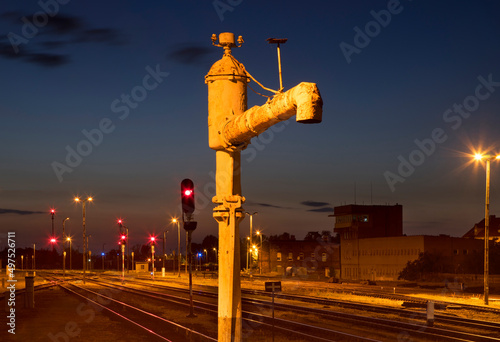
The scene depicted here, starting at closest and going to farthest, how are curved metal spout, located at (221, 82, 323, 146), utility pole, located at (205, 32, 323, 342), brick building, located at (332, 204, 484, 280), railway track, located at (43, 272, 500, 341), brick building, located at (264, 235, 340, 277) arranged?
1. curved metal spout, located at (221, 82, 323, 146)
2. utility pole, located at (205, 32, 323, 342)
3. railway track, located at (43, 272, 500, 341)
4. brick building, located at (332, 204, 484, 280)
5. brick building, located at (264, 235, 340, 277)

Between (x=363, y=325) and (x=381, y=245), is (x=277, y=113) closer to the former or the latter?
(x=363, y=325)

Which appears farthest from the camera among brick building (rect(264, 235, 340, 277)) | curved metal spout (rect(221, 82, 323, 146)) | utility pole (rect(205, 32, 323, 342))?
brick building (rect(264, 235, 340, 277))

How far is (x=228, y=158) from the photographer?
269 inches

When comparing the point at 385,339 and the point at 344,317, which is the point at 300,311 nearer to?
the point at 344,317

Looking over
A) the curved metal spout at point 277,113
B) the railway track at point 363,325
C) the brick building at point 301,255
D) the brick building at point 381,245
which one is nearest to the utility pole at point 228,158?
the curved metal spout at point 277,113

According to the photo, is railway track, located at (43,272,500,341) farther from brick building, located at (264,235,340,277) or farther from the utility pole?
brick building, located at (264,235,340,277)

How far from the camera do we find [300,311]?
31.3 metres

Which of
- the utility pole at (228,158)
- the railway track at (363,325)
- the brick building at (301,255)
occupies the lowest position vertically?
the brick building at (301,255)

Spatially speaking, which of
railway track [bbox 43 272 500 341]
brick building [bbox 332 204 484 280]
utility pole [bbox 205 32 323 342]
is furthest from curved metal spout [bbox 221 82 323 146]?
brick building [bbox 332 204 484 280]

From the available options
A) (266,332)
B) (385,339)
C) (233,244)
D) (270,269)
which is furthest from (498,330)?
(270,269)

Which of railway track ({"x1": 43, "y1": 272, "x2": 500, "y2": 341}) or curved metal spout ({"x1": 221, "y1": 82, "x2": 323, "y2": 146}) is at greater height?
curved metal spout ({"x1": 221, "y1": 82, "x2": 323, "y2": 146})

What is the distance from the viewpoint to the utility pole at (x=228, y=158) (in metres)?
6.62

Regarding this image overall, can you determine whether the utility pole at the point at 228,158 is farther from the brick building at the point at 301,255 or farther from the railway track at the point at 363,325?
the brick building at the point at 301,255

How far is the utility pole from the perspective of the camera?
662cm
